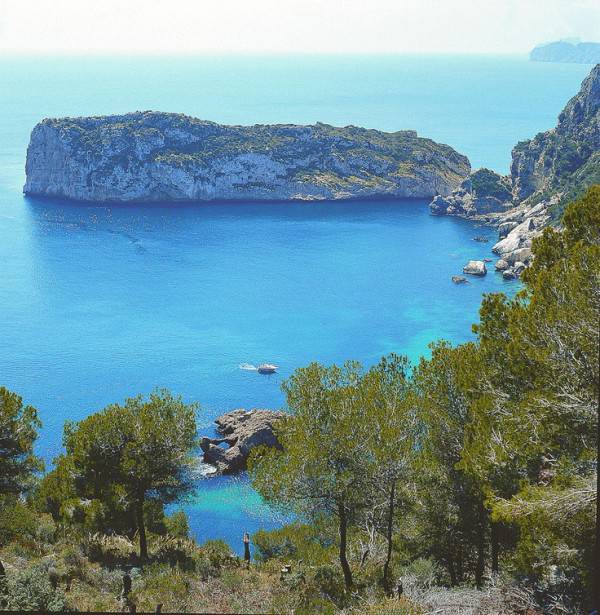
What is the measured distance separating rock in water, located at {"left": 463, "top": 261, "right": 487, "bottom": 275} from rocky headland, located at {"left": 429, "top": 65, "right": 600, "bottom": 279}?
1226cm

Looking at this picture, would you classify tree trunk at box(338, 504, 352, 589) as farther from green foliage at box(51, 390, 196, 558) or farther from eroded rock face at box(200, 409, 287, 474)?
eroded rock face at box(200, 409, 287, 474)

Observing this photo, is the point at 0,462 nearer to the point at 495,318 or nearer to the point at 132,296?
the point at 495,318

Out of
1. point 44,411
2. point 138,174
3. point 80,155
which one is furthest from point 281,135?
point 44,411

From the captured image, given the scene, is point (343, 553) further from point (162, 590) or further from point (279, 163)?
point (279, 163)

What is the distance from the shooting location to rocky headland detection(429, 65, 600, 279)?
10612 cm

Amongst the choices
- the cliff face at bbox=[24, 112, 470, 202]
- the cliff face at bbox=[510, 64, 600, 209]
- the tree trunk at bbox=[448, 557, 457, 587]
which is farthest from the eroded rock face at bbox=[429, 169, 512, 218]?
the tree trunk at bbox=[448, 557, 457, 587]

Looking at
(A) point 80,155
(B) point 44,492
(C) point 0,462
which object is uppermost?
(A) point 80,155

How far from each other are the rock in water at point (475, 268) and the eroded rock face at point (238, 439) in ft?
147

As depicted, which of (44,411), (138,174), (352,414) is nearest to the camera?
(352,414)

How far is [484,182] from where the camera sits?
117938mm

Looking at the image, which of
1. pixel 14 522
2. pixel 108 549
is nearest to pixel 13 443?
pixel 14 522

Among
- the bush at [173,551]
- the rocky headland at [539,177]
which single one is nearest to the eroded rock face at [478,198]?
the rocky headland at [539,177]

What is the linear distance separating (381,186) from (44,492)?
10868cm

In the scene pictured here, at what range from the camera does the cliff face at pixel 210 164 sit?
12850cm
